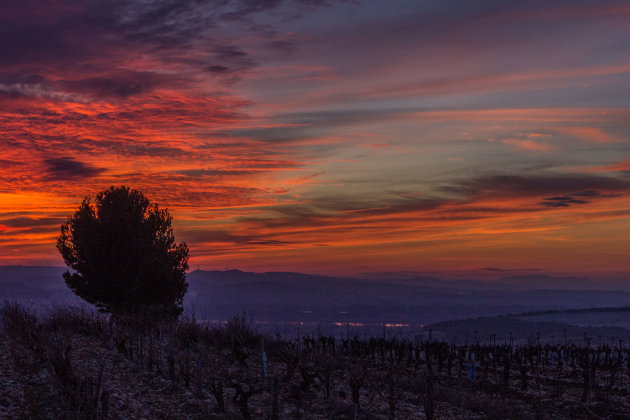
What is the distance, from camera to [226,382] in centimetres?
3000

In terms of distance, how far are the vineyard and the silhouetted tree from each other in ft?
12.1

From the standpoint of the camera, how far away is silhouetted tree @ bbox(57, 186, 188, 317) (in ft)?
151

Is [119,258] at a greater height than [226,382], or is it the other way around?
[119,258]

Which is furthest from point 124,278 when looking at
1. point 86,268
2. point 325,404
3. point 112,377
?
point 325,404

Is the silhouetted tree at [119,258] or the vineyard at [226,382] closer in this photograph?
the vineyard at [226,382]

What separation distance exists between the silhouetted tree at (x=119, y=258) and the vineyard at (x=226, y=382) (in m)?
3.69

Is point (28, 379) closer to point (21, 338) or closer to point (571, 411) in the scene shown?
point (21, 338)

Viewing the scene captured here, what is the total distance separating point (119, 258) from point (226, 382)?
20049 mm

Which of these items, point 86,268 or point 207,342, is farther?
point 86,268

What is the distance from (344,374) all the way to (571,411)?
12.8 metres

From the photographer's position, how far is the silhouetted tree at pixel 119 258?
46094 millimetres

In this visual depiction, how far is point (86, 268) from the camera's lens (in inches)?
1826

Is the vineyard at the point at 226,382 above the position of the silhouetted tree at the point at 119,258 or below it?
below

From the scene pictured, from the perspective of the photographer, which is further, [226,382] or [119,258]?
[119,258]
